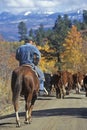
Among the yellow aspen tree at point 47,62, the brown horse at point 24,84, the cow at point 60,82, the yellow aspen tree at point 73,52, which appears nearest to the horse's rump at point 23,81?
the brown horse at point 24,84

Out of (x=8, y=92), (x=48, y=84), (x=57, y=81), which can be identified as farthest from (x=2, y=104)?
(x=48, y=84)

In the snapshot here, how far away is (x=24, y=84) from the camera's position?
47.0ft

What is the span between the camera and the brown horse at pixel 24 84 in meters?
14.3

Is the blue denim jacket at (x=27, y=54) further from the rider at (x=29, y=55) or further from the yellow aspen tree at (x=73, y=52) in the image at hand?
the yellow aspen tree at (x=73, y=52)

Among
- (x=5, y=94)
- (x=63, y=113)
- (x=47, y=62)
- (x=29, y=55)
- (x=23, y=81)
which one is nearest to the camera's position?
(x=23, y=81)

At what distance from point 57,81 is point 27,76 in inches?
785

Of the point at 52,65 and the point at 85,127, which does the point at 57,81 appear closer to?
the point at 85,127

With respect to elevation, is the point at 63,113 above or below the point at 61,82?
above

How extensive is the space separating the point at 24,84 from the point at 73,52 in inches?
3586

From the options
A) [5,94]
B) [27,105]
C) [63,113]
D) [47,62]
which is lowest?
[47,62]

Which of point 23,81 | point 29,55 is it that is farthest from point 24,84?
point 29,55

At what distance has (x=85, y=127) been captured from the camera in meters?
14.1

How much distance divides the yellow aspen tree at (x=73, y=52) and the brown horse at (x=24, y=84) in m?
78.6

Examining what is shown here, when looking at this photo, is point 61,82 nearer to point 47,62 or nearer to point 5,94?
point 5,94
